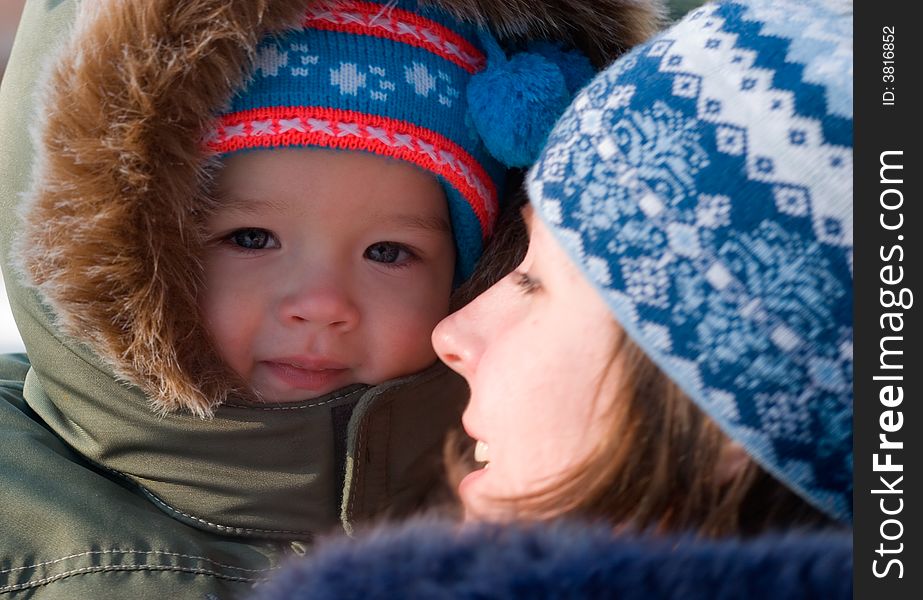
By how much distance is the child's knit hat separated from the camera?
49.1 inches

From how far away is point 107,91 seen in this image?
116 centimetres

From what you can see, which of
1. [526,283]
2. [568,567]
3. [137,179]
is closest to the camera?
[568,567]

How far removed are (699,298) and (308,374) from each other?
723 millimetres

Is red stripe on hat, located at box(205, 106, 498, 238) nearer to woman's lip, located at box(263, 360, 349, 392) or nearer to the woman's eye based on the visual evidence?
the woman's eye

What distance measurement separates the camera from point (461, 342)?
108 cm

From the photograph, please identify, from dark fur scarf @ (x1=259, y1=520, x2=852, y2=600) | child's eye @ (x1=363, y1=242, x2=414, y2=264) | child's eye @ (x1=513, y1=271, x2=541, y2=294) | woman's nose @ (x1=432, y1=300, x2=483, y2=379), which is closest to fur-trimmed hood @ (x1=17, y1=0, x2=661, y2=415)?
child's eye @ (x1=363, y1=242, x2=414, y2=264)

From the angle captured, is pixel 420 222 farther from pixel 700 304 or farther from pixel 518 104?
pixel 700 304

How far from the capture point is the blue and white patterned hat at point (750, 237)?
0.77m

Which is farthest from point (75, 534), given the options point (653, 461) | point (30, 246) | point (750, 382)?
point (750, 382)

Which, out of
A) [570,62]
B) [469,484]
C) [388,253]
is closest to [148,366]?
[388,253]

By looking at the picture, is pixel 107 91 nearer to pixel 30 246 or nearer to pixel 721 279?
pixel 30 246

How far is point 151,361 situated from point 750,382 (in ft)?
2.66

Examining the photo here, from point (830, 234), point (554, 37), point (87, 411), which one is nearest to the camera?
point (830, 234)

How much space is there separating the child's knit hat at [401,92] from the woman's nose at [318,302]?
0.19 m
